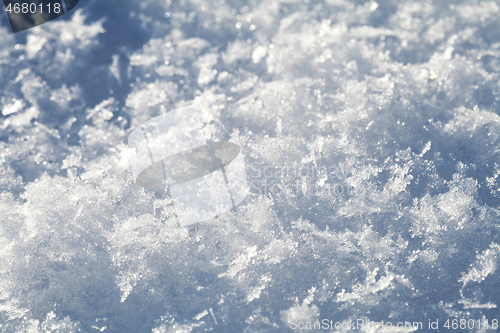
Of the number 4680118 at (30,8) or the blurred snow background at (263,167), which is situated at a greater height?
the number 4680118 at (30,8)

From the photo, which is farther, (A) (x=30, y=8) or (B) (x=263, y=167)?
(A) (x=30, y=8)

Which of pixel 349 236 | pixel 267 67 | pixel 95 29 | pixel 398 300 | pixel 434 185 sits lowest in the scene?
pixel 398 300

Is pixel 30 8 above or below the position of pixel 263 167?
above

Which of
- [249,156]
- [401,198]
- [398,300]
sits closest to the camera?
[398,300]

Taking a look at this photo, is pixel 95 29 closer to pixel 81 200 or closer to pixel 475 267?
pixel 81 200

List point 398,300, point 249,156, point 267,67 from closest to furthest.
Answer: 1. point 398,300
2. point 249,156
3. point 267,67

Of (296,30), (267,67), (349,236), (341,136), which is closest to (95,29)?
(267,67)

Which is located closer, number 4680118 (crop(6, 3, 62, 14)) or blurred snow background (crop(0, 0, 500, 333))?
blurred snow background (crop(0, 0, 500, 333))

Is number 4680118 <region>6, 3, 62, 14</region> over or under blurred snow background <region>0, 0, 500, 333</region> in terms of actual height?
over
